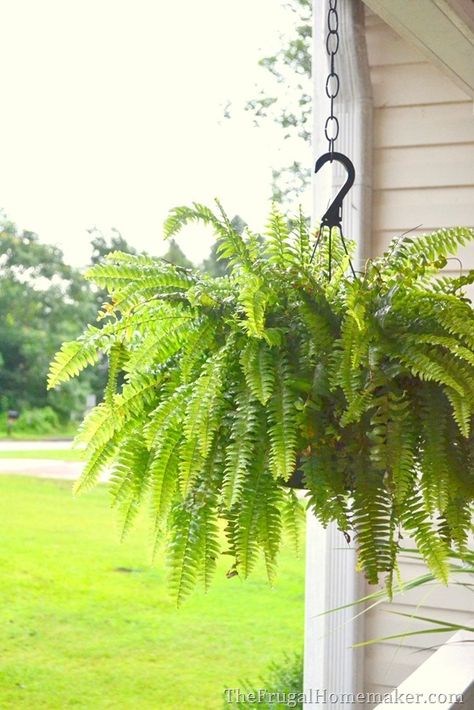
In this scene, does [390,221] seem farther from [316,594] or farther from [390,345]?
[390,345]

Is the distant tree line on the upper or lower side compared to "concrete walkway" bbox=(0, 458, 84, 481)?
upper

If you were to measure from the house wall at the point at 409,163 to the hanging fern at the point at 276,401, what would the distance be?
128cm

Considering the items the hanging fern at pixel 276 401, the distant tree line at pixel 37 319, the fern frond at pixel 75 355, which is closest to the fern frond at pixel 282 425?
the hanging fern at pixel 276 401

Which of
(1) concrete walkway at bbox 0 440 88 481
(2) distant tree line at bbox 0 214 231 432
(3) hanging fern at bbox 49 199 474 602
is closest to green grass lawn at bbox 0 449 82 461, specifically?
(1) concrete walkway at bbox 0 440 88 481

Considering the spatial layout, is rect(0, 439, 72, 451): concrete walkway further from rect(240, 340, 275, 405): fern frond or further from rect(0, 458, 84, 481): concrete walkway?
rect(240, 340, 275, 405): fern frond

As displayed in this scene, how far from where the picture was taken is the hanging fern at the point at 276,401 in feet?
3.72

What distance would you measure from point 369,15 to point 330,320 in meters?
1.64

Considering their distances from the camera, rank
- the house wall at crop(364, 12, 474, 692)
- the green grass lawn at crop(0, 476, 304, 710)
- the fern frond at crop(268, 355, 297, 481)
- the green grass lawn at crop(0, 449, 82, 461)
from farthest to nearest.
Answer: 1. the green grass lawn at crop(0, 476, 304, 710)
2. the green grass lawn at crop(0, 449, 82, 461)
3. the house wall at crop(364, 12, 474, 692)
4. the fern frond at crop(268, 355, 297, 481)

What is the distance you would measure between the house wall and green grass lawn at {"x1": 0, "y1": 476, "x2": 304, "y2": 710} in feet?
6.01

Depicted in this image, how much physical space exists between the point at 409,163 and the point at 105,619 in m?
2.50

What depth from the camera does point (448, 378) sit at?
1.10 m

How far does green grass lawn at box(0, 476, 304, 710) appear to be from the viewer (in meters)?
3.92

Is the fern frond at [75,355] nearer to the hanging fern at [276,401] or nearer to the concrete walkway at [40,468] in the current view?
the hanging fern at [276,401]

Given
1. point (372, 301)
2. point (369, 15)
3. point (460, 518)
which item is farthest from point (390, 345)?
point (369, 15)
